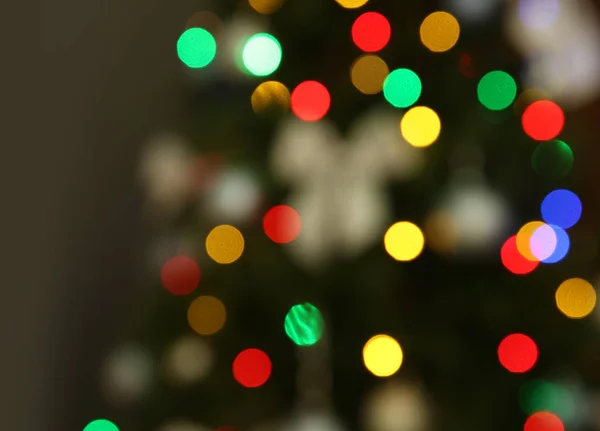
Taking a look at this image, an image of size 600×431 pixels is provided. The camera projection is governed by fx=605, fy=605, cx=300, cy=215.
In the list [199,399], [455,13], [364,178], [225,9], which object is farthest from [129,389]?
[455,13]

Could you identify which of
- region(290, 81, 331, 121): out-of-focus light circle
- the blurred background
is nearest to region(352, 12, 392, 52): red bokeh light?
the blurred background

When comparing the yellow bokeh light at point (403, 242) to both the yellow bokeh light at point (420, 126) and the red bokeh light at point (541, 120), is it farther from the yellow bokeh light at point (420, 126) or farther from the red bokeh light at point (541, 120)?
the red bokeh light at point (541, 120)

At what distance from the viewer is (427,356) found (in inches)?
37.9

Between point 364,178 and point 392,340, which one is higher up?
point 364,178

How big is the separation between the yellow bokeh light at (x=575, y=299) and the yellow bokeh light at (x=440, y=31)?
1.47ft

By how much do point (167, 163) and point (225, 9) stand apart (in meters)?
0.32

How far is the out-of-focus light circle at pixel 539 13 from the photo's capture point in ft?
3.20

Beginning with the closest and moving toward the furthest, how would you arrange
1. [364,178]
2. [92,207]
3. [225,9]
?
1. [364,178]
2. [225,9]
3. [92,207]

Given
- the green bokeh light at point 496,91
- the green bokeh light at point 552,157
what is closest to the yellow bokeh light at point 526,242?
the green bokeh light at point 552,157

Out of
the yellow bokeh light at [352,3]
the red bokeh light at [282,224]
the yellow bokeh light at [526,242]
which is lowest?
the red bokeh light at [282,224]

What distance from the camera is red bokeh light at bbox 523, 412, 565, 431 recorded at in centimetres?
99

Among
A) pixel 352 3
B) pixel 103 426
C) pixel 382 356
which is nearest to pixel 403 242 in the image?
pixel 382 356

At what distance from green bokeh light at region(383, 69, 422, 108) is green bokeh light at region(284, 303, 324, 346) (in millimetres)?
358

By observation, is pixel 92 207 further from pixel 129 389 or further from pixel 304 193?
pixel 304 193
